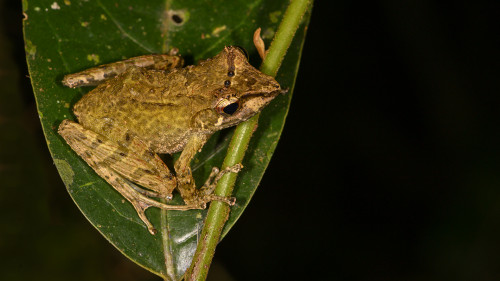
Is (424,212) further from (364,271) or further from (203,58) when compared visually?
(203,58)

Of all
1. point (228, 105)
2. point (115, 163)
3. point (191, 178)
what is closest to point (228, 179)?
point (191, 178)

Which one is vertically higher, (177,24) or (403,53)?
(403,53)

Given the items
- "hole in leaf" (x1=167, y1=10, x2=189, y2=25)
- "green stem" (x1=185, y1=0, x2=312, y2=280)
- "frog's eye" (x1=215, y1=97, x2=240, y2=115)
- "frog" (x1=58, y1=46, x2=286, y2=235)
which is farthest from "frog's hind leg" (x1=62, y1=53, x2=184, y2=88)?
"green stem" (x1=185, y1=0, x2=312, y2=280)

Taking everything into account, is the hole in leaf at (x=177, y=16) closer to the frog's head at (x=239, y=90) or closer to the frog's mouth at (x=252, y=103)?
the frog's head at (x=239, y=90)

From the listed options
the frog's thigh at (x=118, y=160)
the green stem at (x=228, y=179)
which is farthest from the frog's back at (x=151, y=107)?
the green stem at (x=228, y=179)

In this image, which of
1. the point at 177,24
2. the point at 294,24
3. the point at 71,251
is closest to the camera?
the point at 294,24

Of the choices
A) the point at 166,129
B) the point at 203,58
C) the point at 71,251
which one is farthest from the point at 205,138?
the point at 71,251

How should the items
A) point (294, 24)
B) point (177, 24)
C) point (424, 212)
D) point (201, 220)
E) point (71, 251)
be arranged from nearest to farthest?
point (294, 24)
point (201, 220)
point (177, 24)
point (71, 251)
point (424, 212)

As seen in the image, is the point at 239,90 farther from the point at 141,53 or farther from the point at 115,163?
the point at 115,163
